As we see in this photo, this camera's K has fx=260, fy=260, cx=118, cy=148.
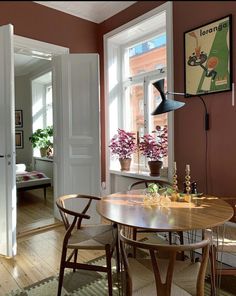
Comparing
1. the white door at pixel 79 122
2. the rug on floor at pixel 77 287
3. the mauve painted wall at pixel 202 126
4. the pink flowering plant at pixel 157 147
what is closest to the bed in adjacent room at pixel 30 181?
the white door at pixel 79 122

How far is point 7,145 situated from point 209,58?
2.13m

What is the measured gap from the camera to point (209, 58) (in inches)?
99.0

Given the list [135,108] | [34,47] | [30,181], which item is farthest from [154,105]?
[30,181]

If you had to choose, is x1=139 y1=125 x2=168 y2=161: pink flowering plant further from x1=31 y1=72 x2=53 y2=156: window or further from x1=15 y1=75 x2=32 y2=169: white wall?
x1=15 y1=75 x2=32 y2=169: white wall

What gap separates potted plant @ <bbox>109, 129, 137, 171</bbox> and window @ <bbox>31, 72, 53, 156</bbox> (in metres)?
3.48

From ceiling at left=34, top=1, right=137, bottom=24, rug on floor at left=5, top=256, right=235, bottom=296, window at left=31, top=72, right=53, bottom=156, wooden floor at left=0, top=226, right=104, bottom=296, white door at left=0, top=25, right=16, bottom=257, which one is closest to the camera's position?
rug on floor at left=5, top=256, right=235, bottom=296

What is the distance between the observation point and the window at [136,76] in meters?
3.38

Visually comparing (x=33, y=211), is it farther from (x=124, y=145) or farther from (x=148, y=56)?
(x=148, y=56)

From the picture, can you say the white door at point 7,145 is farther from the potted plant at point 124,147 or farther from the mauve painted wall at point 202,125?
the mauve painted wall at point 202,125

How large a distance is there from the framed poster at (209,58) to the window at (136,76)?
61 centimetres

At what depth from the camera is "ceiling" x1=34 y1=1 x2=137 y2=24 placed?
3.21 meters

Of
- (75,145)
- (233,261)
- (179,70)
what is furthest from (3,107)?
(233,261)

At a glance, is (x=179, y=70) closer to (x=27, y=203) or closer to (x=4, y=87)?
(x=4, y=87)

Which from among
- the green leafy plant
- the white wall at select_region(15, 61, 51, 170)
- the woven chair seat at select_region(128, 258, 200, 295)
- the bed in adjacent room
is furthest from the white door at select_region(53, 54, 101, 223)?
the white wall at select_region(15, 61, 51, 170)
